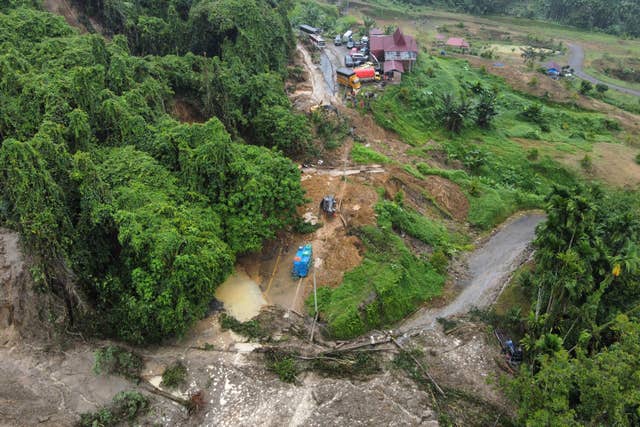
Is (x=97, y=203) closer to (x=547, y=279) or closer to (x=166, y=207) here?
(x=166, y=207)

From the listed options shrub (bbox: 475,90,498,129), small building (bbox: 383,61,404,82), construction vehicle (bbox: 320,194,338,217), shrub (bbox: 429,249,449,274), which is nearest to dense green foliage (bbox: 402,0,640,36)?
small building (bbox: 383,61,404,82)

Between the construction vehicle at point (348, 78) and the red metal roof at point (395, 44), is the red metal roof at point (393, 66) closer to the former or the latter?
the red metal roof at point (395, 44)

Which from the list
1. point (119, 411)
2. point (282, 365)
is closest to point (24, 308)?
point (119, 411)

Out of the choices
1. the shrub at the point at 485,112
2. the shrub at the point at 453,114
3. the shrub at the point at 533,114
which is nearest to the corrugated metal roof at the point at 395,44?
the shrub at the point at 453,114

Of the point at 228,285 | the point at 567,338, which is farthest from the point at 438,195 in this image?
the point at 228,285

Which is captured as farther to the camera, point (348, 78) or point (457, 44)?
point (457, 44)

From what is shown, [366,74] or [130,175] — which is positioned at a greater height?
[366,74]

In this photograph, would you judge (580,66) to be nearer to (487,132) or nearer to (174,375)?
(487,132)
